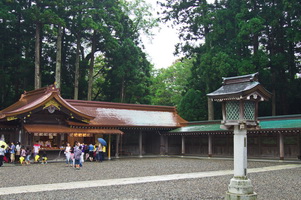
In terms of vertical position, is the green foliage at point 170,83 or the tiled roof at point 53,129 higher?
the green foliage at point 170,83

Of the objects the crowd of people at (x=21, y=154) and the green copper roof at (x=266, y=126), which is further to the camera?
the green copper roof at (x=266, y=126)

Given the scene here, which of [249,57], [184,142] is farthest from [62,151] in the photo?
[249,57]

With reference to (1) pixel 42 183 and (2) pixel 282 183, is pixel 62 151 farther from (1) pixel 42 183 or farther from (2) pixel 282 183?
(2) pixel 282 183

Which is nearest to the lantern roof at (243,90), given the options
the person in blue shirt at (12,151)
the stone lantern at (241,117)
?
the stone lantern at (241,117)

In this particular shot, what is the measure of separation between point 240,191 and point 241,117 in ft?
7.24

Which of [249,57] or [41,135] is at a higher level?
[249,57]

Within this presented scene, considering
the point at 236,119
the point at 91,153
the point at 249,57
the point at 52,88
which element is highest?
the point at 249,57

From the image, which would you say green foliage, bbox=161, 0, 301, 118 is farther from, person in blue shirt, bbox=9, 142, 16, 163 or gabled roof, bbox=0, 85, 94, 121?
person in blue shirt, bbox=9, 142, 16, 163

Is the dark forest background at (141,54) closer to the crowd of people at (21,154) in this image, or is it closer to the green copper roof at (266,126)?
the green copper roof at (266,126)

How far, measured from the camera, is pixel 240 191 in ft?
31.4

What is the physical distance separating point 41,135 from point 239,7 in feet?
77.2

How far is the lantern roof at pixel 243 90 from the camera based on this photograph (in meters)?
10.3

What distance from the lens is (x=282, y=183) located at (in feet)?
41.8

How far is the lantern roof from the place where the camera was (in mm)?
10297
